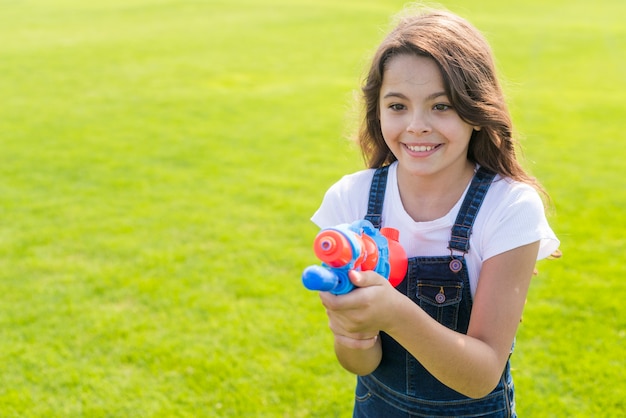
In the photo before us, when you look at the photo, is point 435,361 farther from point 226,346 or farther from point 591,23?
point 591,23

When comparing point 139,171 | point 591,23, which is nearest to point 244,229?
point 139,171

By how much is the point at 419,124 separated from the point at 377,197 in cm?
34

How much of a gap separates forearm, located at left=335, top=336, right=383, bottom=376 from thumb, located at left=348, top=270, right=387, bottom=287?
420 mm

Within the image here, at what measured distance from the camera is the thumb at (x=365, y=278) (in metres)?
1.51

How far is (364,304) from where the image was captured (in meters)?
1.54

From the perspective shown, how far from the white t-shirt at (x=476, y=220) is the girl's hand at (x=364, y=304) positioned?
0.41 m

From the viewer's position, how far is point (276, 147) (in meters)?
8.09

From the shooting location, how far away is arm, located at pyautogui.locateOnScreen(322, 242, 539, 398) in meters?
1.59

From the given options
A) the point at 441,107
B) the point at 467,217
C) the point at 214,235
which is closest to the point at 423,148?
the point at 441,107

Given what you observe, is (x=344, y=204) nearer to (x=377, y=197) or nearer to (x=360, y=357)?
(x=377, y=197)

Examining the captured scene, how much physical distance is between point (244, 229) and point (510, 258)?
4.10 meters

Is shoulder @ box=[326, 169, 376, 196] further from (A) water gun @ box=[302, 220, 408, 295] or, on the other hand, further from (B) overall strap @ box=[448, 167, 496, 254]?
(A) water gun @ box=[302, 220, 408, 295]

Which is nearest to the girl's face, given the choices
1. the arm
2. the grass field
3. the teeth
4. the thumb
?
the teeth

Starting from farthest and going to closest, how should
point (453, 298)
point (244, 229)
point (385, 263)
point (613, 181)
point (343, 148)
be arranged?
1. point (343, 148)
2. point (613, 181)
3. point (244, 229)
4. point (453, 298)
5. point (385, 263)
